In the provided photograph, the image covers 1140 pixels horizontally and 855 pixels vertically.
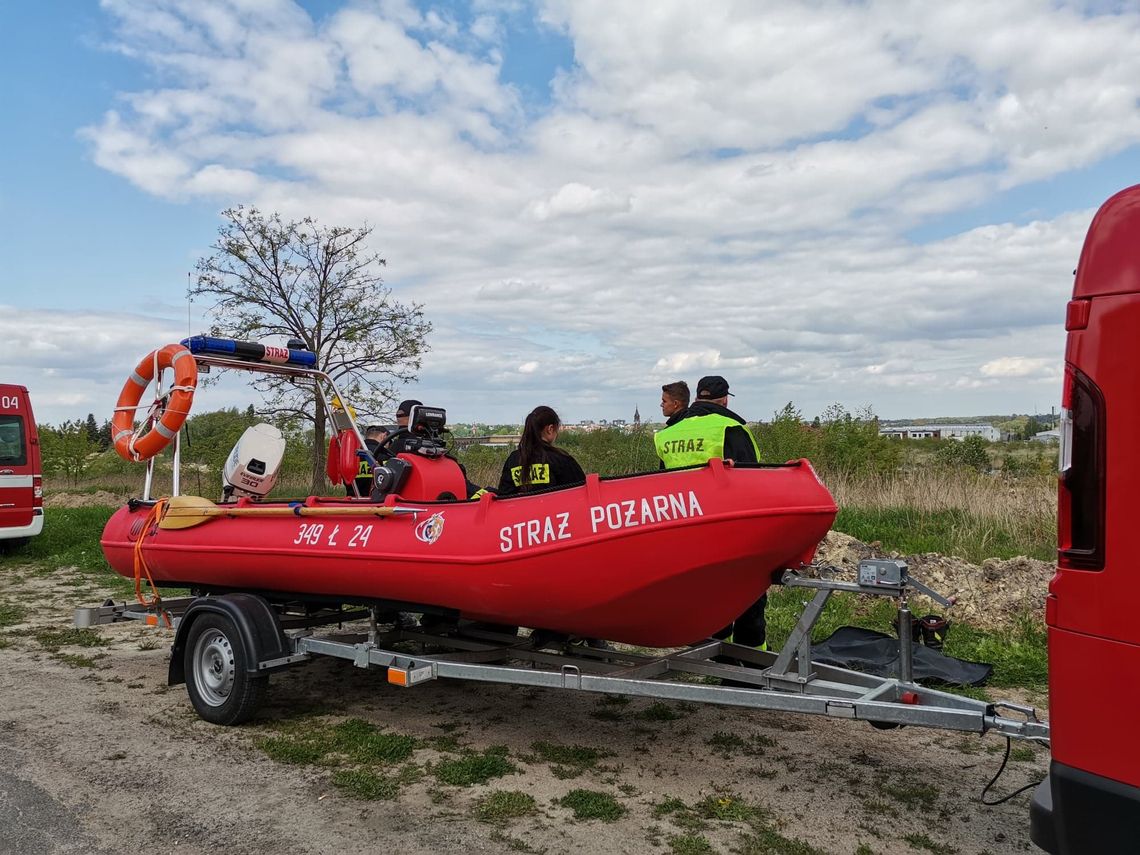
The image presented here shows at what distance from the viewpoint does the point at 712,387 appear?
5941 millimetres

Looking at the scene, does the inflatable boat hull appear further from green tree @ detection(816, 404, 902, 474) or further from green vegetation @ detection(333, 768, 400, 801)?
green tree @ detection(816, 404, 902, 474)

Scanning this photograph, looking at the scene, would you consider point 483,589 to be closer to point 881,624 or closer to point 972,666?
point 972,666

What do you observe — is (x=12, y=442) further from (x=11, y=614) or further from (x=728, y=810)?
(x=728, y=810)

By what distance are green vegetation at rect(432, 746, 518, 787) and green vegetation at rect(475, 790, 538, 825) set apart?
213 millimetres

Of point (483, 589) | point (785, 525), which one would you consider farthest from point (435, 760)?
point (785, 525)

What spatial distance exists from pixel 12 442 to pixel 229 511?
8.96 m

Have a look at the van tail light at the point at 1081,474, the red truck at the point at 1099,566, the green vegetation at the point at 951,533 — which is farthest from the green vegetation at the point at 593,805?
the green vegetation at the point at 951,533

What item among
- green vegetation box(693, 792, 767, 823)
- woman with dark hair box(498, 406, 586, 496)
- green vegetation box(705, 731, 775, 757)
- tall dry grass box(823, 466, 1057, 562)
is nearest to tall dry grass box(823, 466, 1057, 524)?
tall dry grass box(823, 466, 1057, 562)

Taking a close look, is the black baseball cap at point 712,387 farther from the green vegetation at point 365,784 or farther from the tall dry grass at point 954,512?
the tall dry grass at point 954,512

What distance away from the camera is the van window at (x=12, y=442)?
12.5 meters

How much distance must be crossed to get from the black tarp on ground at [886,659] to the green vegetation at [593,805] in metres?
1.81

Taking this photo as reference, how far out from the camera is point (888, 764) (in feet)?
14.8

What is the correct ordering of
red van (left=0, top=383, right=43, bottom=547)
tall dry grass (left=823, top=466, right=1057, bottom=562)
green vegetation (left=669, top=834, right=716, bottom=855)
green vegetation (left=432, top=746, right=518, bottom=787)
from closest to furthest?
1. green vegetation (left=669, top=834, right=716, bottom=855)
2. green vegetation (left=432, top=746, right=518, bottom=787)
3. tall dry grass (left=823, top=466, right=1057, bottom=562)
4. red van (left=0, top=383, right=43, bottom=547)

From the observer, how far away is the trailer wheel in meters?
5.15
